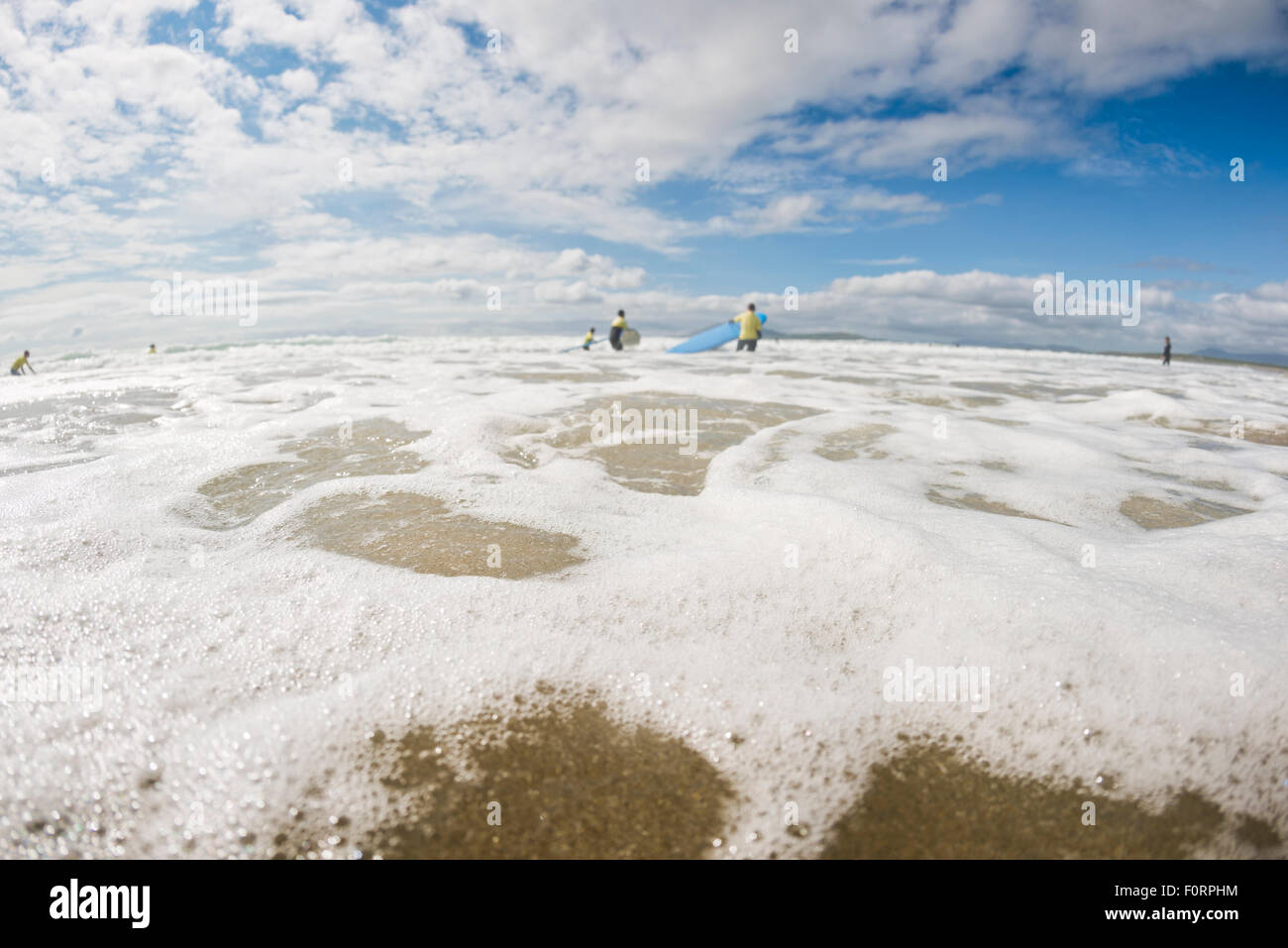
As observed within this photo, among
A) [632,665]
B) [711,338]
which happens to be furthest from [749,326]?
[632,665]

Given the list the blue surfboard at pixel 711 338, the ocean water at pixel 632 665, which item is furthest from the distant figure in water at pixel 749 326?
the ocean water at pixel 632 665

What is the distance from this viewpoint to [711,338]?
20281mm

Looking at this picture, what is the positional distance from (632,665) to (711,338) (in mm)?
19179

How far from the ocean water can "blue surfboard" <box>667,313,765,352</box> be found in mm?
16217

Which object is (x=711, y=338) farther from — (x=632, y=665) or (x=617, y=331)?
(x=632, y=665)

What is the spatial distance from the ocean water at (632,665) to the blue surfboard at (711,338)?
53.2ft

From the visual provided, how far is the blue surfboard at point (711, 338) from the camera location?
19688 millimetres

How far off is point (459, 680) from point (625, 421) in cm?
426

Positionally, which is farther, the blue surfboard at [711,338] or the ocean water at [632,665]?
the blue surfboard at [711,338]

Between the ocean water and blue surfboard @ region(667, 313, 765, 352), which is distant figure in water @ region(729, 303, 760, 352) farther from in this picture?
the ocean water

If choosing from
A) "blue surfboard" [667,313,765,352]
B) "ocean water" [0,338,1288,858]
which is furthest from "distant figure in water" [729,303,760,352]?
"ocean water" [0,338,1288,858]

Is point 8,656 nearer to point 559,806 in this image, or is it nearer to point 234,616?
point 234,616

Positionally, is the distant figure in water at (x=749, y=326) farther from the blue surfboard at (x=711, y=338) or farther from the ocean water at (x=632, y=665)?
the ocean water at (x=632, y=665)

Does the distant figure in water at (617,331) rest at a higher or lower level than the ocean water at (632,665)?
higher
